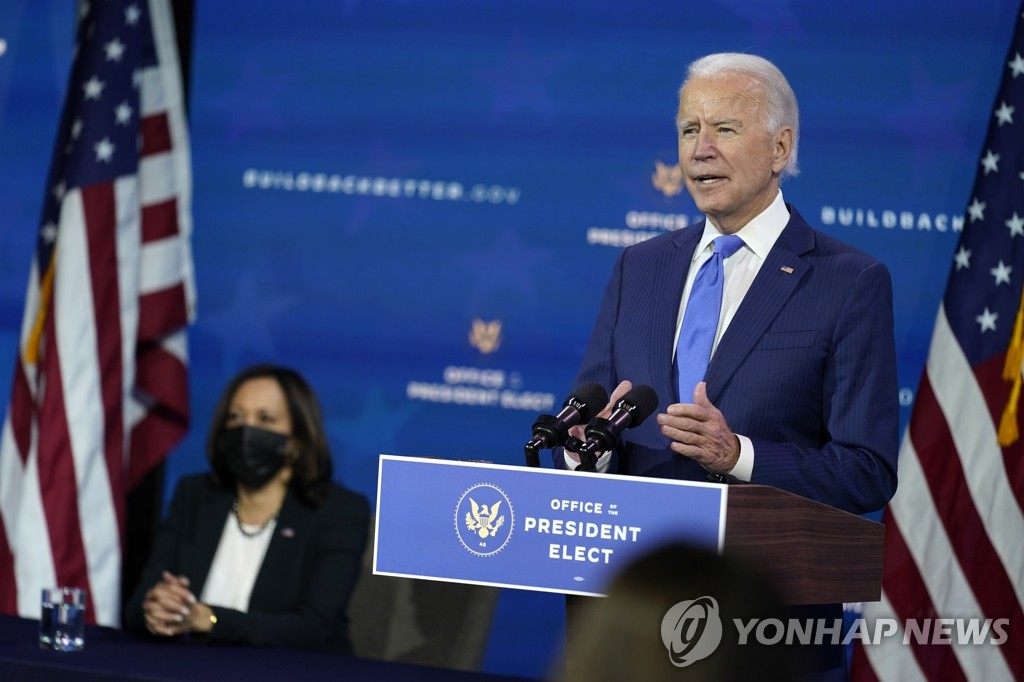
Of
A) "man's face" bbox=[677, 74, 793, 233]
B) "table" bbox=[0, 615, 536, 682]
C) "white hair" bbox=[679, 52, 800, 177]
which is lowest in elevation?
"table" bbox=[0, 615, 536, 682]

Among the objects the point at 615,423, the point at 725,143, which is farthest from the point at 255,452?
the point at 615,423

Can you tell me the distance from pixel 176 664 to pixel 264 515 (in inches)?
57.6

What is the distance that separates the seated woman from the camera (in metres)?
4.21

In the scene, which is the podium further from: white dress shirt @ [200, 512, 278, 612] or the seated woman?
white dress shirt @ [200, 512, 278, 612]

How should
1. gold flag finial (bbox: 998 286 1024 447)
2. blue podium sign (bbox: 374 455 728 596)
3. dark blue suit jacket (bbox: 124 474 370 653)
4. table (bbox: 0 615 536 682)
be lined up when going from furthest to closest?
gold flag finial (bbox: 998 286 1024 447)
dark blue suit jacket (bbox: 124 474 370 653)
table (bbox: 0 615 536 682)
blue podium sign (bbox: 374 455 728 596)

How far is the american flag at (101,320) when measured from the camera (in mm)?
4914

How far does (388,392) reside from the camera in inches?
200

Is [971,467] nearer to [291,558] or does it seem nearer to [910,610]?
[910,610]

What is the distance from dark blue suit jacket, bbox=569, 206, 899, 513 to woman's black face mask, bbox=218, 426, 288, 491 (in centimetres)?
189

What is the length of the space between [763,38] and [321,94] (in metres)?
1.59

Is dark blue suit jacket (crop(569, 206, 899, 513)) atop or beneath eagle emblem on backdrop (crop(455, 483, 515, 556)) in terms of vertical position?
atop
